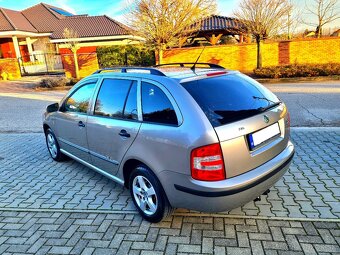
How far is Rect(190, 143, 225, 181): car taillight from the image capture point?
7.54 ft

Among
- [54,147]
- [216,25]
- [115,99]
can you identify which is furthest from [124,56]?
[115,99]

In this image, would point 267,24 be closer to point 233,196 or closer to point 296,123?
point 296,123

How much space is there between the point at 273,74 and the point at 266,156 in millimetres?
11107

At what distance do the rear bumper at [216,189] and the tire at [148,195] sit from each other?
14 centimetres

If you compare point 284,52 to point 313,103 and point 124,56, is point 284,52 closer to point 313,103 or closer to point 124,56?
point 313,103

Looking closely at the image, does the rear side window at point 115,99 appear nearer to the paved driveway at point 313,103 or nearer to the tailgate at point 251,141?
the tailgate at point 251,141

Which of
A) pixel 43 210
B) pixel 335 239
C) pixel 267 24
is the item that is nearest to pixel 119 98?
pixel 43 210

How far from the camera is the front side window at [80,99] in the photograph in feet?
12.2

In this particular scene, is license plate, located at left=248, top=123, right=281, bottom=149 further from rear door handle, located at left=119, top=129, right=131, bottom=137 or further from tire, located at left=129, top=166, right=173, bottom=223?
rear door handle, located at left=119, top=129, right=131, bottom=137

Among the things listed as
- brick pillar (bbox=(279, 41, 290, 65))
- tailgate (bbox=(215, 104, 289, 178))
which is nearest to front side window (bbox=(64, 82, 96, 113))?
tailgate (bbox=(215, 104, 289, 178))

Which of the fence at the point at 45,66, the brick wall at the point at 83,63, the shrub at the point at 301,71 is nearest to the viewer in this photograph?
the shrub at the point at 301,71

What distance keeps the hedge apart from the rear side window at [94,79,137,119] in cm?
1374

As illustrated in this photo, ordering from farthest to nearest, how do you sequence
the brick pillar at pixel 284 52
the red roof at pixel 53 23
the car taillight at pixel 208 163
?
the red roof at pixel 53 23 < the brick pillar at pixel 284 52 < the car taillight at pixel 208 163

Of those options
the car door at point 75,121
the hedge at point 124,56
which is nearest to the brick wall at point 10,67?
the hedge at point 124,56
